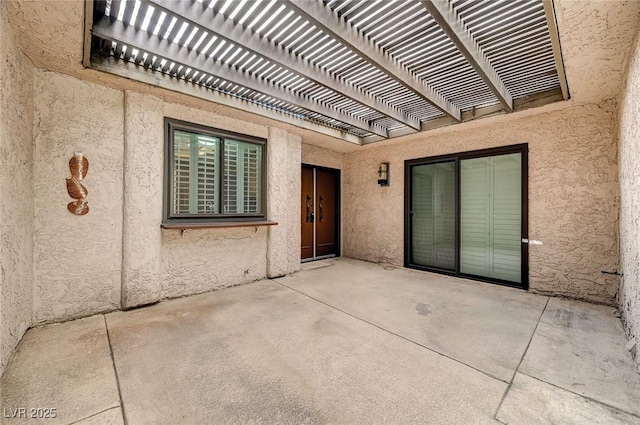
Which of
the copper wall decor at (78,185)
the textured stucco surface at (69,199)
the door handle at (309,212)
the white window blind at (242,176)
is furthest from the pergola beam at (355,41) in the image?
the door handle at (309,212)

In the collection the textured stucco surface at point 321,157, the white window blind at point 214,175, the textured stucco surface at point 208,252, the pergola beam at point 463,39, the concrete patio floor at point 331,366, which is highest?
the pergola beam at point 463,39

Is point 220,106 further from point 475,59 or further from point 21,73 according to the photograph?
point 475,59

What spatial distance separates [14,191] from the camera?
2152mm

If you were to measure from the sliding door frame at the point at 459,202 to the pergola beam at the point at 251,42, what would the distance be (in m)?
2.04

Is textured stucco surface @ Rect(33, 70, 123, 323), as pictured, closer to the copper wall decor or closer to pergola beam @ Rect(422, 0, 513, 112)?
the copper wall decor

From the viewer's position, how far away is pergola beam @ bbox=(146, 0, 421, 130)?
197 centimetres

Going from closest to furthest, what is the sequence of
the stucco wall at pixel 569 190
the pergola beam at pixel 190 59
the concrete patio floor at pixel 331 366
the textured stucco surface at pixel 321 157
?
the concrete patio floor at pixel 331 366, the pergola beam at pixel 190 59, the stucco wall at pixel 569 190, the textured stucco surface at pixel 321 157

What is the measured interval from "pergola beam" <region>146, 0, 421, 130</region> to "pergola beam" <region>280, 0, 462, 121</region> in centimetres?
64

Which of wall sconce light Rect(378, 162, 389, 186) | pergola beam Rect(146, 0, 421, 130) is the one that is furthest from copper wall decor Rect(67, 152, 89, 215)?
wall sconce light Rect(378, 162, 389, 186)

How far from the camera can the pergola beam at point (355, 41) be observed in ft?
6.32

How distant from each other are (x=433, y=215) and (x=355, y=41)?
3696 millimetres

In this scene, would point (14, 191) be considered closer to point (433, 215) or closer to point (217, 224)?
point (217, 224)

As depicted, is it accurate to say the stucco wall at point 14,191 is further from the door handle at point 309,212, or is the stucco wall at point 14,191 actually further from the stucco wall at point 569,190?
the stucco wall at point 569,190

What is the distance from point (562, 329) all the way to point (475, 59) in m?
2.84
